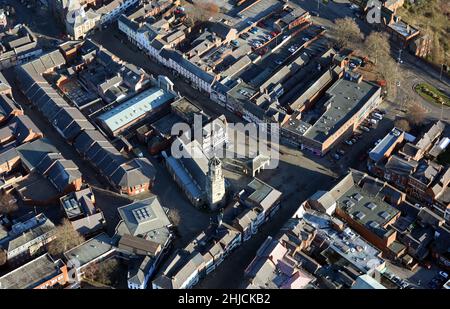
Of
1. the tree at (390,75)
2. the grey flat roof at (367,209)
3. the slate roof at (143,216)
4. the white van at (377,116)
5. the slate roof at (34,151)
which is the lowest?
the slate roof at (143,216)

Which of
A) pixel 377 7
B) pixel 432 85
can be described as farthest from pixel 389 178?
pixel 377 7

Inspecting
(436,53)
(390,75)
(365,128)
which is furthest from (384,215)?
(436,53)

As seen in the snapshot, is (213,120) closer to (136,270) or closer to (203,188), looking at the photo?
(203,188)

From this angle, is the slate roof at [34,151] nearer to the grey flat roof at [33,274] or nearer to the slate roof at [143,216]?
the slate roof at [143,216]

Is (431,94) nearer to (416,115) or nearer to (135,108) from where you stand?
(416,115)

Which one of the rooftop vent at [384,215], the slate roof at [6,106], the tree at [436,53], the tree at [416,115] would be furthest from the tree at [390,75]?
the slate roof at [6,106]

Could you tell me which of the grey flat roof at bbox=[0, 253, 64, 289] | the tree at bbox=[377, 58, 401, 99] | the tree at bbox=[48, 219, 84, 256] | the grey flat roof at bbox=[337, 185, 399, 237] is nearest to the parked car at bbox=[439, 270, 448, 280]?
the grey flat roof at bbox=[337, 185, 399, 237]
